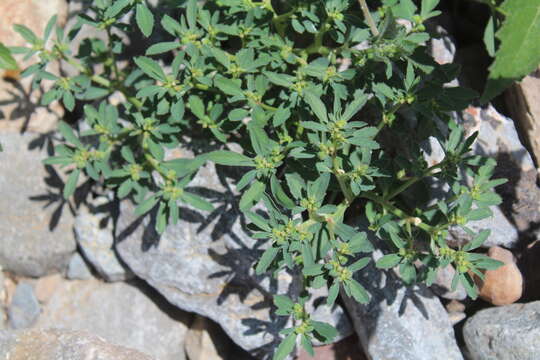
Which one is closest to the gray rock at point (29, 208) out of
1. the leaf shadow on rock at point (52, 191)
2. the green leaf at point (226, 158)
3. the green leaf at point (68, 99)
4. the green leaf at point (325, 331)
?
the leaf shadow on rock at point (52, 191)

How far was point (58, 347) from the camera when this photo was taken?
3.25 metres

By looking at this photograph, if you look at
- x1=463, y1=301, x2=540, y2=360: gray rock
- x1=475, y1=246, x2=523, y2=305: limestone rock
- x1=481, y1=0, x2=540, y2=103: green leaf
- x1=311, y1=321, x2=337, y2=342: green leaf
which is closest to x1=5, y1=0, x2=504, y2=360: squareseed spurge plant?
x1=311, y1=321, x2=337, y2=342: green leaf

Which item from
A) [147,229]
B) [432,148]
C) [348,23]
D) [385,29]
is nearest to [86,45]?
[147,229]

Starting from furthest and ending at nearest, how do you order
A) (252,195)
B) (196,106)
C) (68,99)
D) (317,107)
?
(68,99) → (196,106) → (252,195) → (317,107)

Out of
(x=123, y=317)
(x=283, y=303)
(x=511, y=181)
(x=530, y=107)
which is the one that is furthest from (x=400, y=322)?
(x=123, y=317)

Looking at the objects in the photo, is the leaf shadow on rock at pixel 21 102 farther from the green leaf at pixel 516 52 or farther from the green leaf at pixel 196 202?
the green leaf at pixel 516 52

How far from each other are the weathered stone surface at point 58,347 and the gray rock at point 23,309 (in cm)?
93

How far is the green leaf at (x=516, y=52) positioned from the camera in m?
2.96

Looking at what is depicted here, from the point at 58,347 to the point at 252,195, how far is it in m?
1.27

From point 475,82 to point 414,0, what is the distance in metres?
0.63

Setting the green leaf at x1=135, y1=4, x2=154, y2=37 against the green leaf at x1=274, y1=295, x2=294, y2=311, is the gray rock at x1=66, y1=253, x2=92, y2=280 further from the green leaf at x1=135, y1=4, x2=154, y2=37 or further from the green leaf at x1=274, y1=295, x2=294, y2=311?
the green leaf at x1=135, y1=4, x2=154, y2=37

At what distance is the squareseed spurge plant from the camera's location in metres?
2.94

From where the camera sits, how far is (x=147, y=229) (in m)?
3.82

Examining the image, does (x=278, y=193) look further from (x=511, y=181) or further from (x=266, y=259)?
(x=511, y=181)
